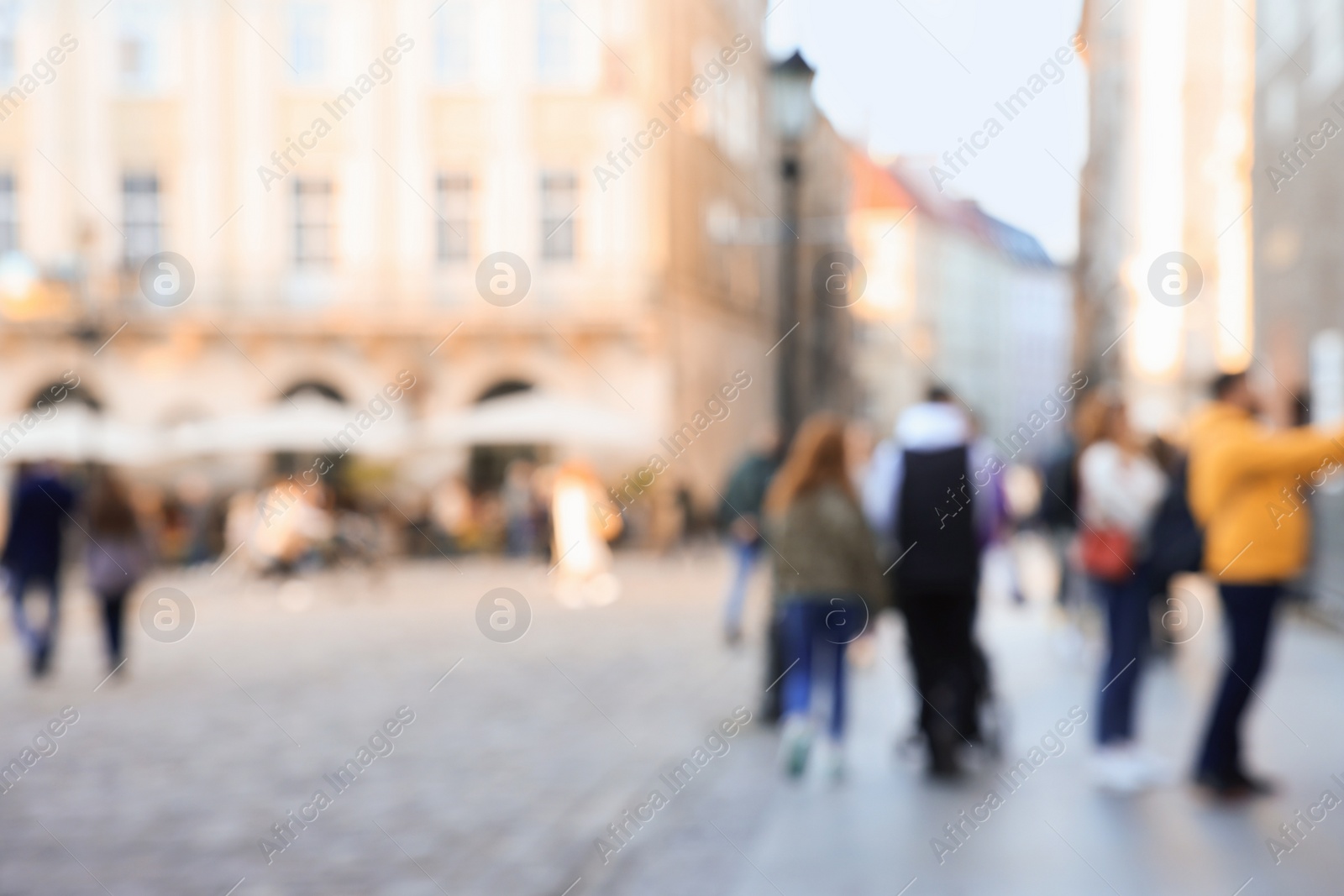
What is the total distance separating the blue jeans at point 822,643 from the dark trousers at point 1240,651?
6.21 ft

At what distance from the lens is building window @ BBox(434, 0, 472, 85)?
112 ft

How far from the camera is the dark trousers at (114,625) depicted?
13.9 meters

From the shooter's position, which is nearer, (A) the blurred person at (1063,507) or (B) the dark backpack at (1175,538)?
(B) the dark backpack at (1175,538)

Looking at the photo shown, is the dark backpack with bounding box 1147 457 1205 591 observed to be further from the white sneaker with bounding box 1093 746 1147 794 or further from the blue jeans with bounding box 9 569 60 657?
the blue jeans with bounding box 9 569 60 657

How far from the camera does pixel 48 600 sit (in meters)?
14.3

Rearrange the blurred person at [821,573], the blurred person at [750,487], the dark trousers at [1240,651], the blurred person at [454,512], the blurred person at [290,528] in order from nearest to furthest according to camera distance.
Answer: the dark trousers at [1240,651] → the blurred person at [821,573] → the blurred person at [750,487] → the blurred person at [290,528] → the blurred person at [454,512]

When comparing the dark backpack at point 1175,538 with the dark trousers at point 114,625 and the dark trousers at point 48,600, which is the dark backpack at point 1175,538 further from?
the dark trousers at point 48,600

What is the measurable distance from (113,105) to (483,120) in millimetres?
7297

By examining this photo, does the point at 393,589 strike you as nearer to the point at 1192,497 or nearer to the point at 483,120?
the point at 483,120

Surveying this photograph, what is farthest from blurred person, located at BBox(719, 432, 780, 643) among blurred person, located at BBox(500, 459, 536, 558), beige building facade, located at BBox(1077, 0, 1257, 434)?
beige building facade, located at BBox(1077, 0, 1257, 434)

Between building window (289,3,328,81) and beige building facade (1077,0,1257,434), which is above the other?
building window (289,3,328,81)

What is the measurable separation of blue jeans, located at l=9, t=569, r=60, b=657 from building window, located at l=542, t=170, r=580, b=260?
20.2 meters

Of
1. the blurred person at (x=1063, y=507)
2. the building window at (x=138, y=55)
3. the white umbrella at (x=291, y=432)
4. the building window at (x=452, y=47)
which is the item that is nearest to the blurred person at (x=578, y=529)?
the blurred person at (x=1063, y=507)

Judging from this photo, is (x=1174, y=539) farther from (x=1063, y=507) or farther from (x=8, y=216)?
(x=8, y=216)
